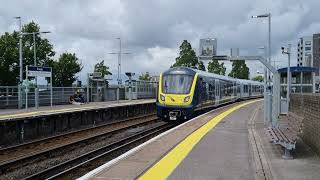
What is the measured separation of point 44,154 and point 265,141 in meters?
7.25

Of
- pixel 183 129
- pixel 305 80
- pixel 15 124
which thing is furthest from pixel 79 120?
pixel 305 80

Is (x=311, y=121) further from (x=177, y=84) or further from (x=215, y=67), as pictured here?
(x=215, y=67)

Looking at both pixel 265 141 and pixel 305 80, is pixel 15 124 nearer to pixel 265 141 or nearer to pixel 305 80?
pixel 265 141

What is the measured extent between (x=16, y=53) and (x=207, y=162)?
45456 mm

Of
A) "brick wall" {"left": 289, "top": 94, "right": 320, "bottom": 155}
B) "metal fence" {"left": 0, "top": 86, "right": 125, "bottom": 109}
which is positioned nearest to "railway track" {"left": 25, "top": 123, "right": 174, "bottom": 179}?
"brick wall" {"left": 289, "top": 94, "right": 320, "bottom": 155}

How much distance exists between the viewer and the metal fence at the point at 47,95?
37.9 meters

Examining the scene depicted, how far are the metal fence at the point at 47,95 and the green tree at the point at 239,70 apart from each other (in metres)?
55.7

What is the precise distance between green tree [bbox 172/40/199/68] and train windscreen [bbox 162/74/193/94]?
153 feet

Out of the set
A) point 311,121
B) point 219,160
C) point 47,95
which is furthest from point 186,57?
point 219,160

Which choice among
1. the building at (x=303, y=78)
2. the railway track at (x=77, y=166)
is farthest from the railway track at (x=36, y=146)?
the building at (x=303, y=78)

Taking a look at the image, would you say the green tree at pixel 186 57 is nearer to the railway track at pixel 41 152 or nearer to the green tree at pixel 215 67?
the green tree at pixel 215 67

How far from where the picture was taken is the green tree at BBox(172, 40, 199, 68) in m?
73.1

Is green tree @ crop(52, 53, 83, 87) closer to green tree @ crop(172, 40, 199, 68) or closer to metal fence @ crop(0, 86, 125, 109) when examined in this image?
metal fence @ crop(0, 86, 125, 109)

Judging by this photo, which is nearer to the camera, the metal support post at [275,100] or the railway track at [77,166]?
the railway track at [77,166]
